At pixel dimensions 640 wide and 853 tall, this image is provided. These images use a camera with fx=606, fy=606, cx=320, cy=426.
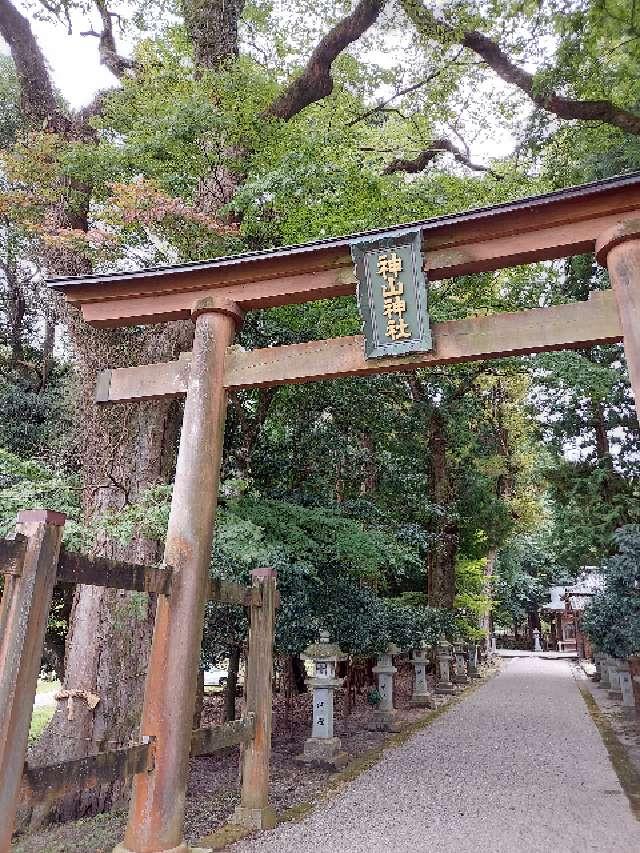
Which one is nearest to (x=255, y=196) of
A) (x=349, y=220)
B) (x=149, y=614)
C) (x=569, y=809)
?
(x=349, y=220)

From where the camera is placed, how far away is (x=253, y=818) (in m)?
4.64

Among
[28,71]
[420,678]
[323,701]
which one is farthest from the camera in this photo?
[420,678]

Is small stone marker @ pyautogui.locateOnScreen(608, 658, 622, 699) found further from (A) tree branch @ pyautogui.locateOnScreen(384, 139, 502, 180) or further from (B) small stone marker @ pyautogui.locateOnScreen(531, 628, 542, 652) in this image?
(B) small stone marker @ pyautogui.locateOnScreen(531, 628, 542, 652)

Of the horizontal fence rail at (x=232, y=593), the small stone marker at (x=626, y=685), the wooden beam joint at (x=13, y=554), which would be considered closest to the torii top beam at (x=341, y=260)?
the horizontal fence rail at (x=232, y=593)

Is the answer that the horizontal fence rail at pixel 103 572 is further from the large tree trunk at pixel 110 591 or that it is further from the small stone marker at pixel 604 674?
the small stone marker at pixel 604 674

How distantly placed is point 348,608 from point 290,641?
1466 millimetres

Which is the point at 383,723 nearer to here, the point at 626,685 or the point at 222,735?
the point at 626,685

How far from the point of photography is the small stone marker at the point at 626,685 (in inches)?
445

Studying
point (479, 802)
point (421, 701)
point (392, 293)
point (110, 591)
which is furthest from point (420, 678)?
point (392, 293)

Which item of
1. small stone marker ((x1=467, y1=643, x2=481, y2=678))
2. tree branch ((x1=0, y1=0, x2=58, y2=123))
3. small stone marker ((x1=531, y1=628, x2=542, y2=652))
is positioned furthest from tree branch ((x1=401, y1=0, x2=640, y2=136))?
small stone marker ((x1=531, y1=628, x2=542, y2=652))

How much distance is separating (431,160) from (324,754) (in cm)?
1185

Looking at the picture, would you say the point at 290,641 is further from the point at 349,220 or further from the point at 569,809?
the point at 349,220

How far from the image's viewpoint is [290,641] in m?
7.70

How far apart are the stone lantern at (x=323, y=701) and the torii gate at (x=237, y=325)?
281 cm
